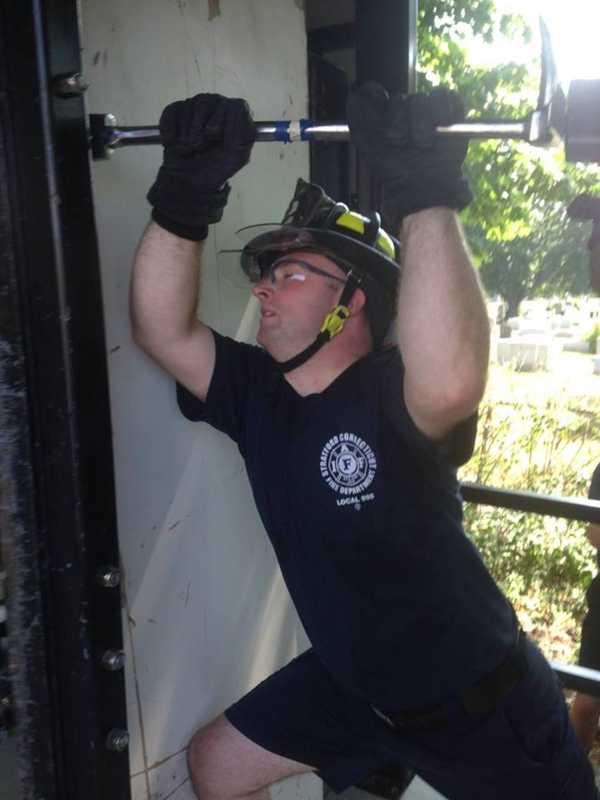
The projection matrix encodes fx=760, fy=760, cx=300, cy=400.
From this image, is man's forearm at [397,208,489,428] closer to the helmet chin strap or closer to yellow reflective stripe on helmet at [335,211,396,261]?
the helmet chin strap

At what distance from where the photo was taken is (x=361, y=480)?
1.74m

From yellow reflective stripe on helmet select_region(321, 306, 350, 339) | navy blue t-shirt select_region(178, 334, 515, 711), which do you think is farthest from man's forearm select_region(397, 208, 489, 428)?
yellow reflective stripe on helmet select_region(321, 306, 350, 339)

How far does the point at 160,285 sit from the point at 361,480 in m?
0.64

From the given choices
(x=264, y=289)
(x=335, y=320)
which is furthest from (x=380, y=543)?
(x=264, y=289)

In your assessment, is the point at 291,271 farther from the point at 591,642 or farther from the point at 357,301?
the point at 591,642

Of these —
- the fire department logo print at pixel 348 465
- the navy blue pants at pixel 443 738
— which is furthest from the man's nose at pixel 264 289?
the navy blue pants at pixel 443 738

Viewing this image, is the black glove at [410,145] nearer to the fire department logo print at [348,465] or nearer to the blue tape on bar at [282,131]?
the blue tape on bar at [282,131]

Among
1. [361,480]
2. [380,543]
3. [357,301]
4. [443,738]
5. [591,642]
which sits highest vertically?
[357,301]

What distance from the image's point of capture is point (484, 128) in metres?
1.25

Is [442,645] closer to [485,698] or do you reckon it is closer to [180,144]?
[485,698]

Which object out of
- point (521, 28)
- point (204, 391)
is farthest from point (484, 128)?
point (521, 28)

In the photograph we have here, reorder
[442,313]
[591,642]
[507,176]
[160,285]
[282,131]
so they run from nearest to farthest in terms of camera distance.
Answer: [282,131] < [442,313] < [160,285] < [591,642] < [507,176]

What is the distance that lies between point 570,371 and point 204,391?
17.2 ft

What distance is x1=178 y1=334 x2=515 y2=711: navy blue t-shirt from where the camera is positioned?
174cm
